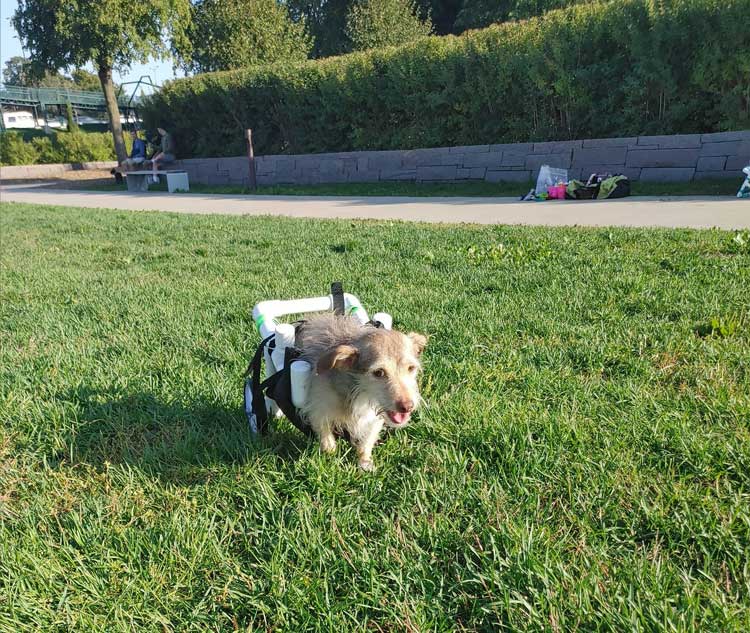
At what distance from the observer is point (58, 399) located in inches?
119

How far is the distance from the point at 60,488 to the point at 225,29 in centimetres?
2994

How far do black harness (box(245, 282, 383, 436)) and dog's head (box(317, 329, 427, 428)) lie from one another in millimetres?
237

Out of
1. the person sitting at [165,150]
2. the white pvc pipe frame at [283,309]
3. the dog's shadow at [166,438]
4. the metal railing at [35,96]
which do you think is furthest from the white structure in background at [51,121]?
the white pvc pipe frame at [283,309]

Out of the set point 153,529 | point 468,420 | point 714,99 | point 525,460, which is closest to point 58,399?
point 153,529

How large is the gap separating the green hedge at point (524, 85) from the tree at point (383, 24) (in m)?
11.7

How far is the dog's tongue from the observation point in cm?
201

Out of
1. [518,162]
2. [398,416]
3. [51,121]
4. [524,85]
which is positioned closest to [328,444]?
[398,416]

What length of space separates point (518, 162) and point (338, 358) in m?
12.8

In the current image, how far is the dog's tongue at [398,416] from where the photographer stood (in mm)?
2014

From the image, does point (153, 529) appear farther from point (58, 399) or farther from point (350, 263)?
point (350, 263)

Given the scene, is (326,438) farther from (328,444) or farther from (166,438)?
(166,438)

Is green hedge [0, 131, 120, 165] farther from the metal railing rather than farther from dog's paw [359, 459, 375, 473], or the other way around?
dog's paw [359, 459, 375, 473]

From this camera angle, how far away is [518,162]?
44.8 ft

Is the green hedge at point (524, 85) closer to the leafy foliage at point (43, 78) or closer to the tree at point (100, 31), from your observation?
the tree at point (100, 31)
